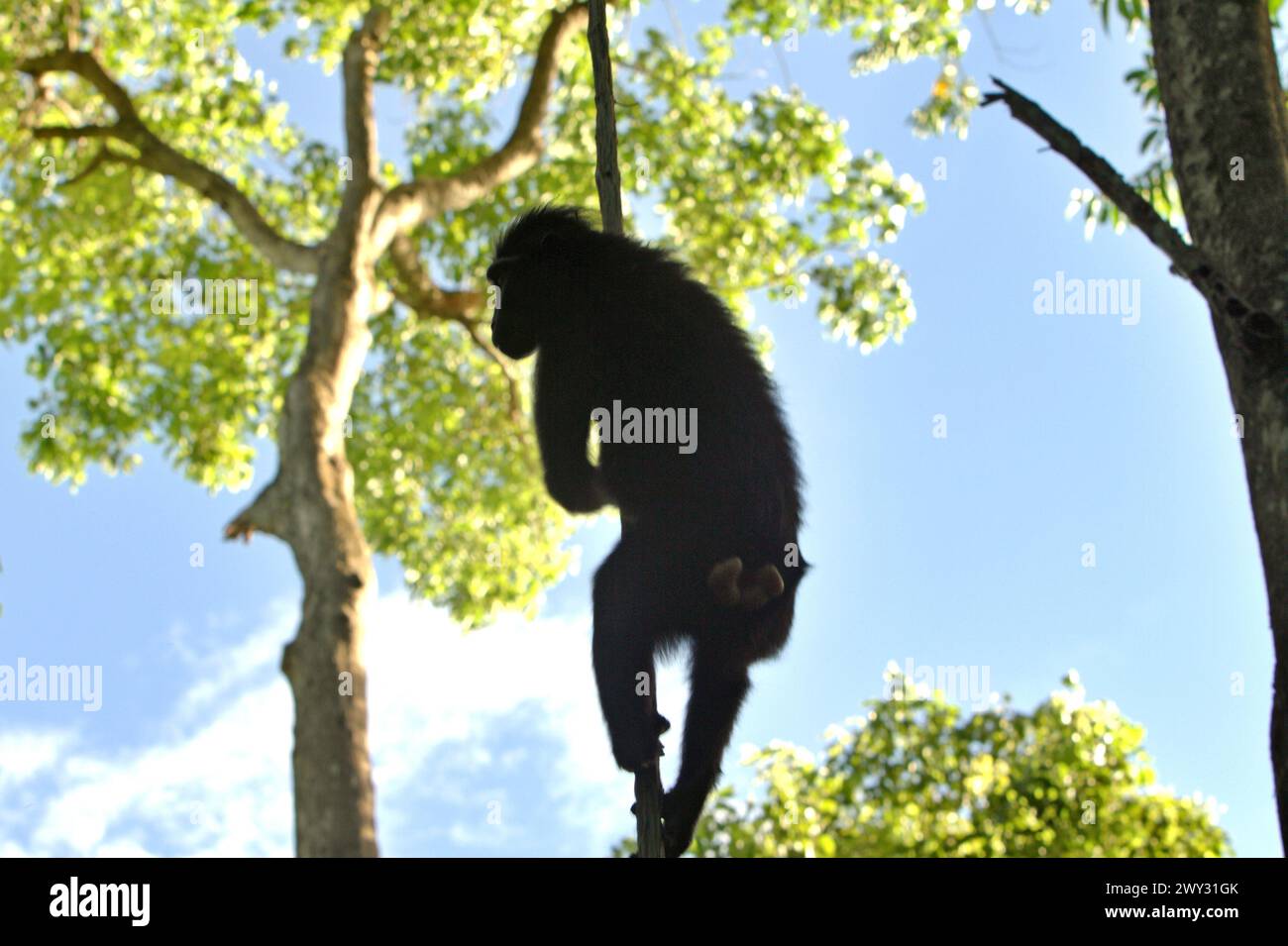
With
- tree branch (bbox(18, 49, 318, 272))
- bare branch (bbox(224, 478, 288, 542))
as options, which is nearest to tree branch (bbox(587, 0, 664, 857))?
bare branch (bbox(224, 478, 288, 542))

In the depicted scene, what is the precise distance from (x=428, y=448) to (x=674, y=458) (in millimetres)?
11302

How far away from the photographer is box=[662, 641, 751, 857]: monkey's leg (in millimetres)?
4398

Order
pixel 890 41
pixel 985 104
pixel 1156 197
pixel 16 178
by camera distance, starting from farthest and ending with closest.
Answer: pixel 16 178, pixel 890 41, pixel 1156 197, pixel 985 104

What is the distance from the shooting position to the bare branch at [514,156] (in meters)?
12.3

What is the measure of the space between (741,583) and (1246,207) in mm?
2045

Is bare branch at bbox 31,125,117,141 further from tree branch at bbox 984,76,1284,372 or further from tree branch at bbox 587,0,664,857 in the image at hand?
tree branch at bbox 984,76,1284,372

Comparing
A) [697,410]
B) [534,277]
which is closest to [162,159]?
[534,277]

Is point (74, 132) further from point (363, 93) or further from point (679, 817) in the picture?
point (679, 817)

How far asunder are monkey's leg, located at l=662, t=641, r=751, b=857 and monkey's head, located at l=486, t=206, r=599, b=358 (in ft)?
5.78

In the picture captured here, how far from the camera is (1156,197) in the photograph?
7520 mm

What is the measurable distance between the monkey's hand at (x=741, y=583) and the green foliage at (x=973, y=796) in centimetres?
724
